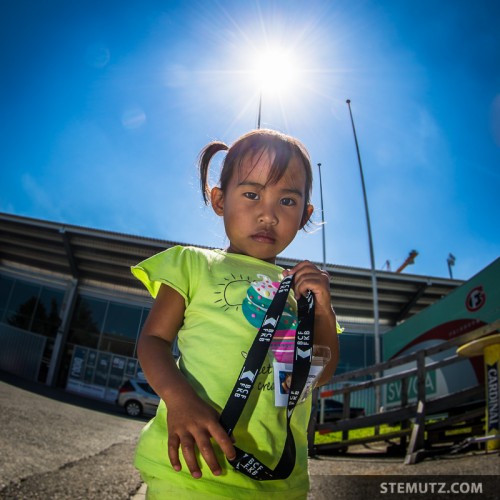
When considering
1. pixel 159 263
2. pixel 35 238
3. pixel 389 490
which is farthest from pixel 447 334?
pixel 35 238

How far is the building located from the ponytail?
1594 centimetres

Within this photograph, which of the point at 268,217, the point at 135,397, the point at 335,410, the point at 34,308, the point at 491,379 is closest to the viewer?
the point at 268,217

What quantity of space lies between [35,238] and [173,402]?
68.2 feet

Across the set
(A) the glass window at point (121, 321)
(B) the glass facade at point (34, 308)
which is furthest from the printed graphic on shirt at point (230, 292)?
(B) the glass facade at point (34, 308)

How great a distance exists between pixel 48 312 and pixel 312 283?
22.5m

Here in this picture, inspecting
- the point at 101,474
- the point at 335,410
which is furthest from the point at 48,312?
the point at 101,474

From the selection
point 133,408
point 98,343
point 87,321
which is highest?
point 87,321

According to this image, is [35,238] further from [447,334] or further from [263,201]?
[263,201]

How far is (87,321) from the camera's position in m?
19.7

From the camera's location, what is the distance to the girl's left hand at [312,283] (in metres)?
1.08

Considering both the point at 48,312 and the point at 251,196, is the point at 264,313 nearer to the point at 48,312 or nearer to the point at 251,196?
the point at 251,196

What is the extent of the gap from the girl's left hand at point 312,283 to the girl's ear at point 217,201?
0.49m

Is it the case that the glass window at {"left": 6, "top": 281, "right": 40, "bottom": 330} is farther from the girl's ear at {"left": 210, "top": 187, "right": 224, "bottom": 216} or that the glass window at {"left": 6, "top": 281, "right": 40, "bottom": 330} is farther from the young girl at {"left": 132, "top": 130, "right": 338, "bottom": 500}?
the young girl at {"left": 132, "top": 130, "right": 338, "bottom": 500}

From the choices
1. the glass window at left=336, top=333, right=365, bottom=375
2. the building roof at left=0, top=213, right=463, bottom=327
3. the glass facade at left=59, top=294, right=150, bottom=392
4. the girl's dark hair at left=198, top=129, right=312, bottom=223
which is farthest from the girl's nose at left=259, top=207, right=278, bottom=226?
the glass window at left=336, top=333, right=365, bottom=375
